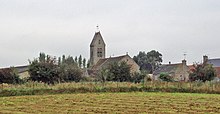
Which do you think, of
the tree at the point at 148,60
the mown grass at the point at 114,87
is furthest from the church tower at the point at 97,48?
the mown grass at the point at 114,87

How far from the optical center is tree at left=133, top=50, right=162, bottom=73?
396 feet

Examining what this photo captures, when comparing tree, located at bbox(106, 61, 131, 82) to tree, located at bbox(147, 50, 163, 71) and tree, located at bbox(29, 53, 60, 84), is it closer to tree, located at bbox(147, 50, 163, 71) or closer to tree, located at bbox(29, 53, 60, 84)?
tree, located at bbox(29, 53, 60, 84)

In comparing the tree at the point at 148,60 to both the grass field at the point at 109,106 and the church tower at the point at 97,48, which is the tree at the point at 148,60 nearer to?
the church tower at the point at 97,48

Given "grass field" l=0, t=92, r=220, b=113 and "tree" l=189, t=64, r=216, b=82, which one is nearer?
"grass field" l=0, t=92, r=220, b=113

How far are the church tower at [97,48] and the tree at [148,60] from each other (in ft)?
57.9

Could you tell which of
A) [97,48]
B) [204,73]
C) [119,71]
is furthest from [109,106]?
[97,48]

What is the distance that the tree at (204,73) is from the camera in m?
57.2

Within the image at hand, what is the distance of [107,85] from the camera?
127ft

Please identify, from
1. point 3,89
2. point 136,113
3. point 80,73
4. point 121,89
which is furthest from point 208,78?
point 136,113

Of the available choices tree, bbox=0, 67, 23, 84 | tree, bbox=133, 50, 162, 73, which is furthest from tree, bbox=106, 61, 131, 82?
tree, bbox=133, 50, 162, 73

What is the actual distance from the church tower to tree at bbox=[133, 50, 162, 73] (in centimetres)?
1763

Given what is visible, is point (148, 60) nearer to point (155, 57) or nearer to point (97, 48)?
point (155, 57)

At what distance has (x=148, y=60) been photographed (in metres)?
120

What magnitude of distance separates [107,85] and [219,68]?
5450 cm
